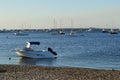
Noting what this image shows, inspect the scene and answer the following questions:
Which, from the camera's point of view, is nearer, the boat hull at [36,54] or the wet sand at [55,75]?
the wet sand at [55,75]

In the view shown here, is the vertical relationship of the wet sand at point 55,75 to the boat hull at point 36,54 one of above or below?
above

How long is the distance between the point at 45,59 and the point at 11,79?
3834 centimetres

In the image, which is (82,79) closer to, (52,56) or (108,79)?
(108,79)

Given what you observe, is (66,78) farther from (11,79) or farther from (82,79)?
(11,79)

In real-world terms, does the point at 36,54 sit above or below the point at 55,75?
below

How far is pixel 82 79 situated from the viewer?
83.0ft

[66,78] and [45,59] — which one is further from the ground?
[66,78]

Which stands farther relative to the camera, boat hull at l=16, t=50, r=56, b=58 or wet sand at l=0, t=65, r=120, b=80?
boat hull at l=16, t=50, r=56, b=58

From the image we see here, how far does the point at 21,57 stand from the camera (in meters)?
65.4

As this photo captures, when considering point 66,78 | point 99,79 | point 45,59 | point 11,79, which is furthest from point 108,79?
point 45,59

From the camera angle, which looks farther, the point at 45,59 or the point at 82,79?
the point at 45,59

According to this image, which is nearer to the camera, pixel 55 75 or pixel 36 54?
pixel 55 75

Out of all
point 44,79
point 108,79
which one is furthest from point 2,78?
point 108,79

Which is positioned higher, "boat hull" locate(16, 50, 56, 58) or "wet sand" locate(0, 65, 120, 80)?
"wet sand" locate(0, 65, 120, 80)
